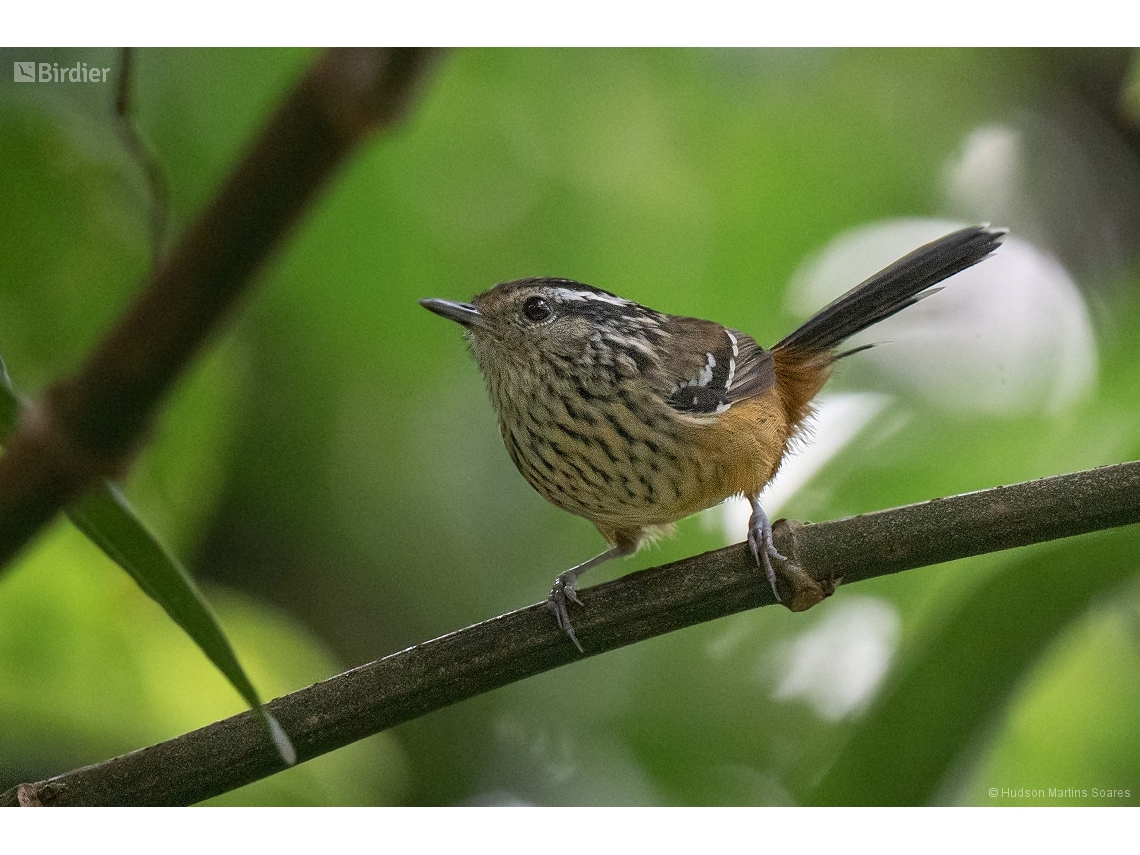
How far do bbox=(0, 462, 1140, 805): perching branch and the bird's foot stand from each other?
15mm

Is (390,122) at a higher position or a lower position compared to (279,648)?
lower

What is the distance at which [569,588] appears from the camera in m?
1.81

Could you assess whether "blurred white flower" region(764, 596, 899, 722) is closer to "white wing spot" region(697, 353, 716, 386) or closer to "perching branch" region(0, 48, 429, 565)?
"white wing spot" region(697, 353, 716, 386)

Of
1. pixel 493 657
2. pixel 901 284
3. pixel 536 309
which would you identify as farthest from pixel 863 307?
pixel 493 657

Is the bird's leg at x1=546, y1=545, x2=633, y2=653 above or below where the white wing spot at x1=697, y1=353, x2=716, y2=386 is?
below

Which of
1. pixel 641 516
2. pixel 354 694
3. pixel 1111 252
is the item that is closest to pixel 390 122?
pixel 354 694

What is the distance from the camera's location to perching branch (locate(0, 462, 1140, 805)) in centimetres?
140

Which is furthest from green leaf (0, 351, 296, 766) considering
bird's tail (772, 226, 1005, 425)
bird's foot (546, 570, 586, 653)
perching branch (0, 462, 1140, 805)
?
bird's tail (772, 226, 1005, 425)

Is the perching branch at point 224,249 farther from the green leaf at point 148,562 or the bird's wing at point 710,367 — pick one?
the bird's wing at point 710,367

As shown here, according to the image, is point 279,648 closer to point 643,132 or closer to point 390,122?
point 643,132

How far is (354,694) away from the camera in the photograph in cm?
143

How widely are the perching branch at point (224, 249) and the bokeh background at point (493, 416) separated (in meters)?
1.26

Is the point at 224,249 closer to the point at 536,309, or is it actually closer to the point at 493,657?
the point at 493,657

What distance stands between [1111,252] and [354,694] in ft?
5.84
